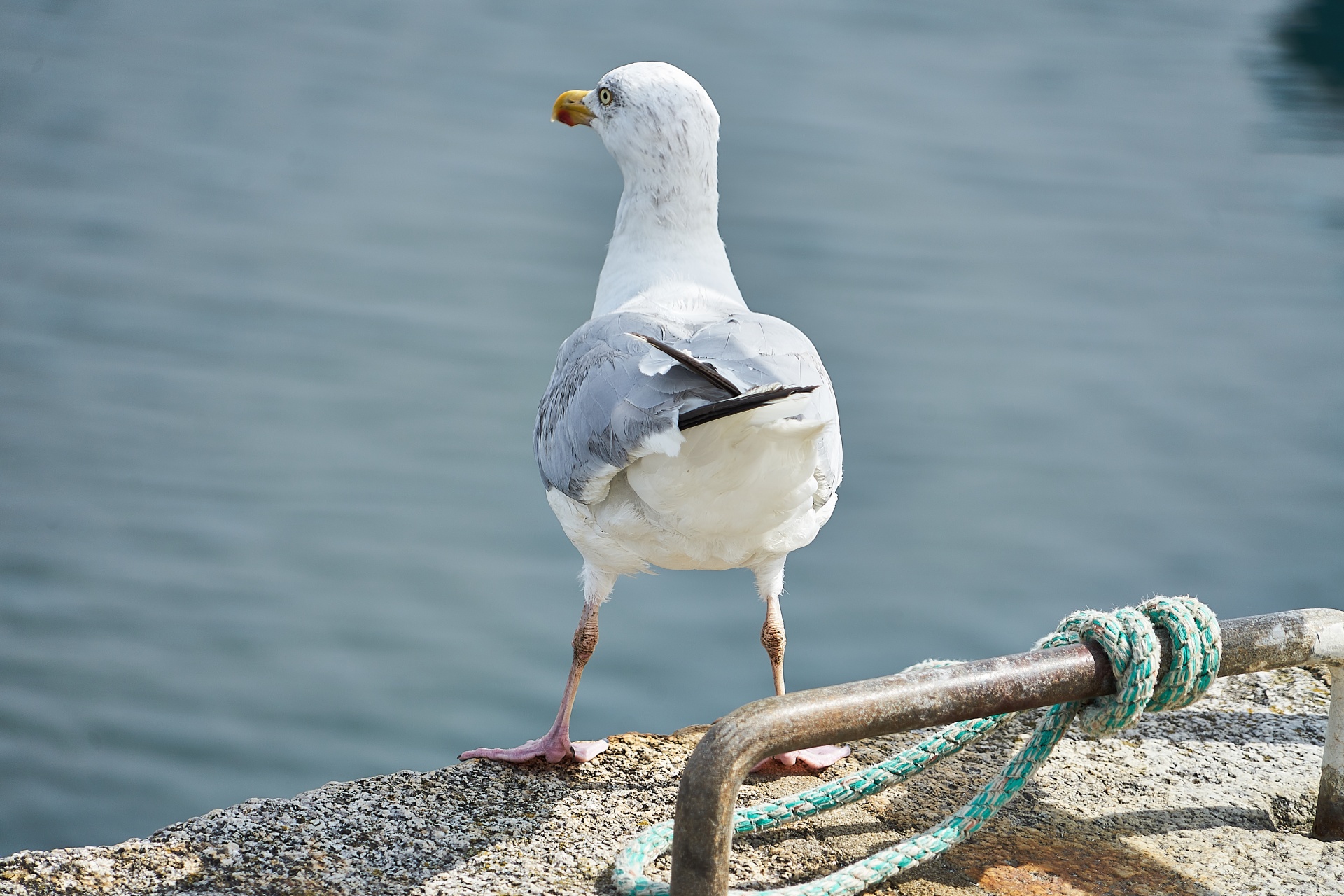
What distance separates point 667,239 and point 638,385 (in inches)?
44.8

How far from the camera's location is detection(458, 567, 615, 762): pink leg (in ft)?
9.02

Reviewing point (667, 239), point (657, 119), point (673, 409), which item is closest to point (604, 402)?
point (673, 409)

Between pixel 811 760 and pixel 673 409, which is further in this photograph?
pixel 811 760

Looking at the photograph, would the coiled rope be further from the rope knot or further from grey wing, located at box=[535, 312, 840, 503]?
grey wing, located at box=[535, 312, 840, 503]

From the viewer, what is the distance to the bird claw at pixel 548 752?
2.74 metres

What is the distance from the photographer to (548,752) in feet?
9.00

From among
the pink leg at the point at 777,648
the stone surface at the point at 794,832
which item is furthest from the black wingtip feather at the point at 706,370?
the pink leg at the point at 777,648

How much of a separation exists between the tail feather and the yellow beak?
187 centimetres

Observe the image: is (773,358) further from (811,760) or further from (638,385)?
(811,760)

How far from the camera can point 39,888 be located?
2.01 meters

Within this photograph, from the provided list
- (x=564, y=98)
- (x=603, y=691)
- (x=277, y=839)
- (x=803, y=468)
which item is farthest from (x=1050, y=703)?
(x=603, y=691)

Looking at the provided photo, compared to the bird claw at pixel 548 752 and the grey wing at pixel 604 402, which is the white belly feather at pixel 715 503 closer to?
the grey wing at pixel 604 402

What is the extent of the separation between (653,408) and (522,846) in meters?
0.87

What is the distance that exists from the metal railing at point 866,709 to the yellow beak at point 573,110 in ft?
7.92
